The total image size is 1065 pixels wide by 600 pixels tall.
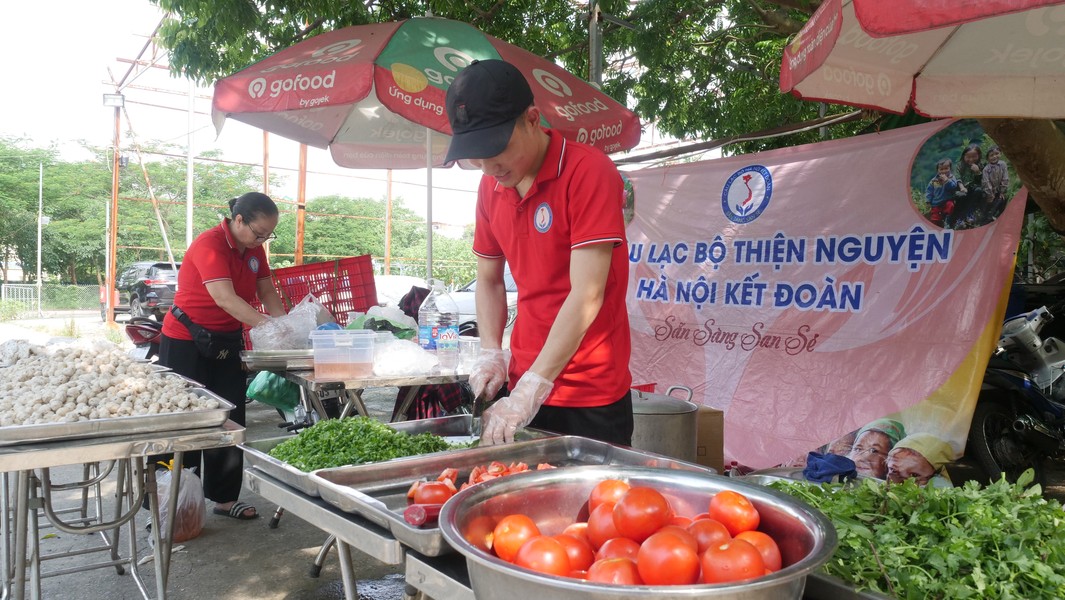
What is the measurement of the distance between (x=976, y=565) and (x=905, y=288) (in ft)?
11.7

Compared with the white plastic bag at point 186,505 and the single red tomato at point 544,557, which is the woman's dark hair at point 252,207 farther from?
the single red tomato at point 544,557

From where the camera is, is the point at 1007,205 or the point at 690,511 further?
the point at 1007,205

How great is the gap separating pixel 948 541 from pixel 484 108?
57.0 inches

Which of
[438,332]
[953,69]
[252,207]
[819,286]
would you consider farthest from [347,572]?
[819,286]

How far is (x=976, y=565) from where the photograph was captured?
1.11 m

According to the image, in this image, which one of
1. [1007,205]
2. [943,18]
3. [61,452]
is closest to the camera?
[943,18]

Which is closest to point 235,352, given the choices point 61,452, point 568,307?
point 61,452

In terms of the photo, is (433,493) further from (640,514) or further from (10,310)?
(10,310)

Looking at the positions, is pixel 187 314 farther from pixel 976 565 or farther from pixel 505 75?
pixel 976 565

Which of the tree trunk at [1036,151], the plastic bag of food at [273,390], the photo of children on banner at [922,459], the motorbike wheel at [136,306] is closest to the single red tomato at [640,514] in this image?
the tree trunk at [1036,151]

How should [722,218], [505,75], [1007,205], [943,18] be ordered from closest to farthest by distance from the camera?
[943,18]
[505,75]
[1007,205]
[722,218]

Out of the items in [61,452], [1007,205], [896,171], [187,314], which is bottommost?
[61,452]

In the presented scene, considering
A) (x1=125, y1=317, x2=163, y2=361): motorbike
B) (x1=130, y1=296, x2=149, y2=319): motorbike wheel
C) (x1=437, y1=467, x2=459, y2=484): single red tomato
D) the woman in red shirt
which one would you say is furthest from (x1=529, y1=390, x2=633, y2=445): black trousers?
(x1=130, y1=296, x2=149, y2=319): motorbike wheel

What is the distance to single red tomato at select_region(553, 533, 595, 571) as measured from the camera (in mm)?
987
